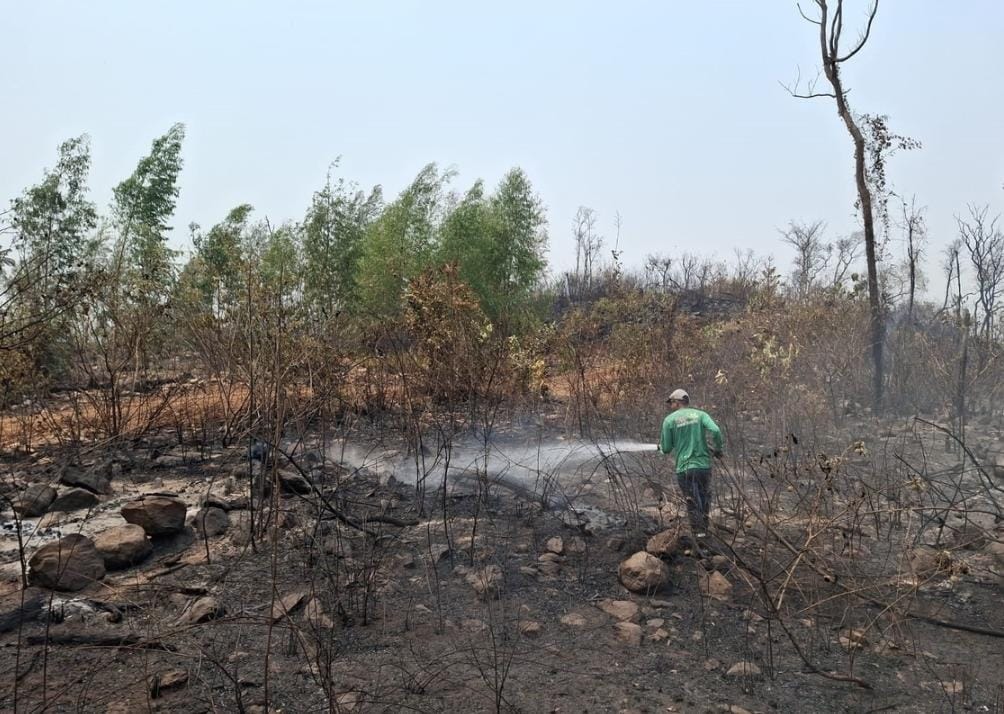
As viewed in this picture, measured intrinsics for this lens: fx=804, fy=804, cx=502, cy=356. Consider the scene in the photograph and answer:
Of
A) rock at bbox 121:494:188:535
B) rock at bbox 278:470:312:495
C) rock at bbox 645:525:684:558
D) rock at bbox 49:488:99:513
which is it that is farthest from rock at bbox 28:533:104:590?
rock at bbox 645:525:684:558

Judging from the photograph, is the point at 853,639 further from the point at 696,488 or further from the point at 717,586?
the point at 696,488

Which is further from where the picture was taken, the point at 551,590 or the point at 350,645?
the point at 551,590

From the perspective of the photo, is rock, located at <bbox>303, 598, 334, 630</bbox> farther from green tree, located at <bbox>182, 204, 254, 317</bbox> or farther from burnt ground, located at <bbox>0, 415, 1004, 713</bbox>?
green tree, located at <bbox>182, 204, 254, 317</bbox>

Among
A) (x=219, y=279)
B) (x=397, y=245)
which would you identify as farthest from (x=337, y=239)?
(x=219, y=279)

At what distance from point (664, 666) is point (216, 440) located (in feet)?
20.0

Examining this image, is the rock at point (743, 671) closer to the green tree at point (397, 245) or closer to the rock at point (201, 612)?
the rock at point (201, 612)

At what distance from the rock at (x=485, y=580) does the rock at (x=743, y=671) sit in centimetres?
137

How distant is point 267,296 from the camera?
7055 mm

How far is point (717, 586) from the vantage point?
480 cm

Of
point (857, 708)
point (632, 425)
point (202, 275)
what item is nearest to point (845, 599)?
point (857, 708)

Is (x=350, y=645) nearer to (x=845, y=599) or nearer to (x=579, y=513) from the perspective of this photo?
(x=579, y=513)

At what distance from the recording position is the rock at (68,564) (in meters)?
4.45

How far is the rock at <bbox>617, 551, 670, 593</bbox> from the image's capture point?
478cm

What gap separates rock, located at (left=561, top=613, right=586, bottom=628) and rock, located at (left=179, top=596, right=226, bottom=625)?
6.03 ft
